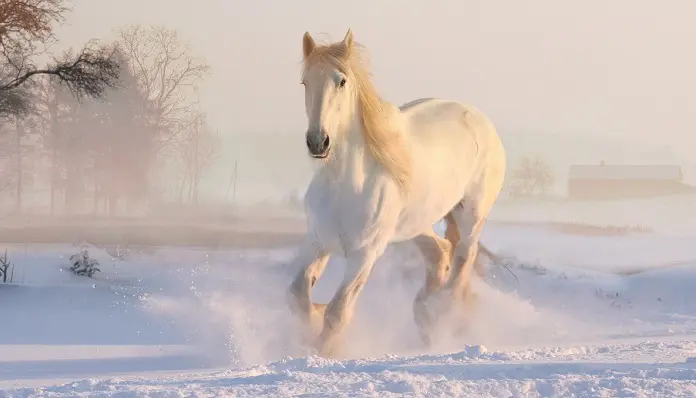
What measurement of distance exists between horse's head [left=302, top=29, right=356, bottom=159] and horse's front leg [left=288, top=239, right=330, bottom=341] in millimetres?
891

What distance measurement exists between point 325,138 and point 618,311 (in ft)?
20.1

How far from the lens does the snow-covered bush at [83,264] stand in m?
11.7

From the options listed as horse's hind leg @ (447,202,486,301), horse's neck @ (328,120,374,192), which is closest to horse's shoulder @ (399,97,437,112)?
horse's hind leg @ (447,202,486,301)

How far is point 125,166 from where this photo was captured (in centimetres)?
1933

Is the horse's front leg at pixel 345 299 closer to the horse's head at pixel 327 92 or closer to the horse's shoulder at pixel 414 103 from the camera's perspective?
the horse's head at pixel 327 92

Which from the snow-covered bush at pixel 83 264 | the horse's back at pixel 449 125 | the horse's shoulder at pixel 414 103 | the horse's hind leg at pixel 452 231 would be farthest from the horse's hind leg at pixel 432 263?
the snow-covered bush at pixel 83 264

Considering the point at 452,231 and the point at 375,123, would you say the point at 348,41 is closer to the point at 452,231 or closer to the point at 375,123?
the point at 375,123

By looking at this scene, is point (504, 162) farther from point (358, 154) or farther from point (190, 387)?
point (190, 387)

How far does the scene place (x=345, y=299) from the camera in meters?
6.18

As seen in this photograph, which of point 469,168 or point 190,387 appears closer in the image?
point 190,387

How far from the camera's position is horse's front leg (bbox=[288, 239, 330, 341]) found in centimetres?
635

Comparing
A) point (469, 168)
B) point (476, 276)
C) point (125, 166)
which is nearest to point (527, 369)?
point (469, 168)

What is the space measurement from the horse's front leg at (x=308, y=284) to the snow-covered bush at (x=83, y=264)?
239 inches

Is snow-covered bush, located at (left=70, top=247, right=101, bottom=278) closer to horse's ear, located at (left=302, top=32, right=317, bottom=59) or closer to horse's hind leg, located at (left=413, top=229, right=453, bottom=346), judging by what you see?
horse's hind leg, located at (left=413, top=229, right=453, bottom=346)
